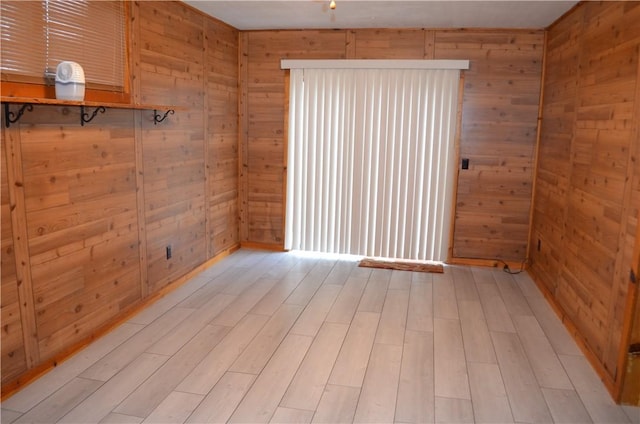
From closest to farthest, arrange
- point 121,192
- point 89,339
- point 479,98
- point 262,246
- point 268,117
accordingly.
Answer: point 89,339, point 121,192, point 479,98, point 268,117, point 262,246

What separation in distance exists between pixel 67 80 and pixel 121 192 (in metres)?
0.97

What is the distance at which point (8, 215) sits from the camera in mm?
2465

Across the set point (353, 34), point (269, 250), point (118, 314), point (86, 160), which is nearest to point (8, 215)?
point (86, 160)

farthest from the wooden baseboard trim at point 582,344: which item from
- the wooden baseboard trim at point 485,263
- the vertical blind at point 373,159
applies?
the vertical blind at point 373,159

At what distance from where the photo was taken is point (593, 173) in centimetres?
325

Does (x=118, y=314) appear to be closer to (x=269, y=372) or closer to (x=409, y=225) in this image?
(x=269, y=372)

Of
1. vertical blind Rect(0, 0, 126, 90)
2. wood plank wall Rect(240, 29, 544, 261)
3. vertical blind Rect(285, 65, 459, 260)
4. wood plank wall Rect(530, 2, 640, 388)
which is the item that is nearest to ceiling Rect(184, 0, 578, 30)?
wood plank wall Rect(240, 29, 544, 261)

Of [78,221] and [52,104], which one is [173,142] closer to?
[78,221]

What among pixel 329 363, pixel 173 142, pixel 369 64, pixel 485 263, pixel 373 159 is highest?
pixel 369 64

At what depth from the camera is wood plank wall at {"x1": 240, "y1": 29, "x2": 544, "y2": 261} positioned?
4.84 m

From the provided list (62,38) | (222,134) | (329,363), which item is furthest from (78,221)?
(222,134)

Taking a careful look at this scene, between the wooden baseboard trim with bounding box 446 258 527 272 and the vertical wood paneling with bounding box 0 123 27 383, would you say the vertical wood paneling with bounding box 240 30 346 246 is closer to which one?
the wooden baseboard trim with bounding box 446 258 527 272

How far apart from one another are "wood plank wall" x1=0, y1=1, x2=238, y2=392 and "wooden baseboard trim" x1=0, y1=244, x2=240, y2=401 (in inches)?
0.9

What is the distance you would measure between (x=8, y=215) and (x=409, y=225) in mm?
3734
